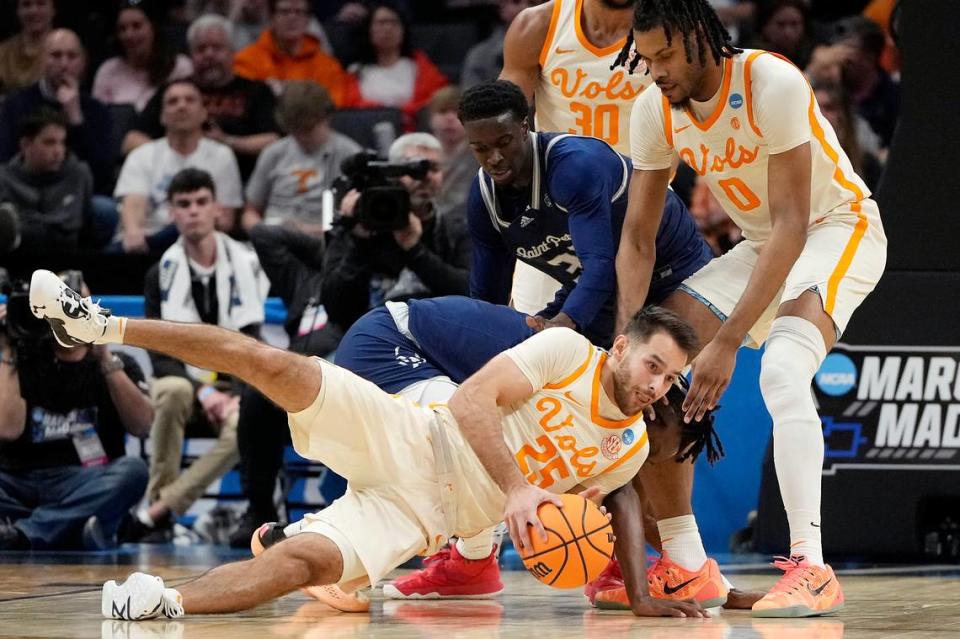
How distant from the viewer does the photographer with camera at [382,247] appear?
692 cm

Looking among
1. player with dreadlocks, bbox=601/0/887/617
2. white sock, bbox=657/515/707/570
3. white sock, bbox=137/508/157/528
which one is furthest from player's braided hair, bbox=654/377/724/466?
white sock, bbox=137/508/157/528

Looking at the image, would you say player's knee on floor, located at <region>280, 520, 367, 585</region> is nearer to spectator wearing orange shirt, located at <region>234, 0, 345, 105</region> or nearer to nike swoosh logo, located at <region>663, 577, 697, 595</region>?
nike swoosh logo, located at <region>663, 577, 697, 595</region>

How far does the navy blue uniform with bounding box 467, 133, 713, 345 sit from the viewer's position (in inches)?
201

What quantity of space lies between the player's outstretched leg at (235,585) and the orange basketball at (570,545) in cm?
58

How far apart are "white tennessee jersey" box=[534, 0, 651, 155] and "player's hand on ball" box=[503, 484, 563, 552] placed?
2227 millimetres

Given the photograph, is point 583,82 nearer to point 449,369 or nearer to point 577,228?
point 577,228

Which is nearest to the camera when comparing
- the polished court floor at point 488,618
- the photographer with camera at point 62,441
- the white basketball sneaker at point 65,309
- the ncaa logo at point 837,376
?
the polished court floor at point 488,618

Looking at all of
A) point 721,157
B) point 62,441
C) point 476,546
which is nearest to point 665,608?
point 476,546

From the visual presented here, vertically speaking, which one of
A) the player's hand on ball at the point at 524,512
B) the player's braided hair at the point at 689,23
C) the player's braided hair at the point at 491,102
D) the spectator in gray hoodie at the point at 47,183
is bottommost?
the player's hand on ball at the point at 524,512

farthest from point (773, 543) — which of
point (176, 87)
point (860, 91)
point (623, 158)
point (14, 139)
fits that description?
point (14, 139)

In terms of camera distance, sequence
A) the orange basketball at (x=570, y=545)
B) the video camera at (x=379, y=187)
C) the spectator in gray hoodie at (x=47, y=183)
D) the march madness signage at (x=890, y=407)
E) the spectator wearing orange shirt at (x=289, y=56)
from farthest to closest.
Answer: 1. the spectator wearing orange shirt at (x=289, y=56)
2. the spectator in gray hoodie at (x=47, y=183)
3. the video camera at (x=379, y=187)
4. the march madness signage at (x=890, y=407)
5. the orange basketball at (x=570, y=545)

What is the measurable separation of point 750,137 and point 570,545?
1492 millimetres

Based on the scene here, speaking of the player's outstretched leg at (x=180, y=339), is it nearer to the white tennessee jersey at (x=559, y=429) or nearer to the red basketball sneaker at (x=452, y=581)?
the white tennessee jersey at (x=559, y=429)

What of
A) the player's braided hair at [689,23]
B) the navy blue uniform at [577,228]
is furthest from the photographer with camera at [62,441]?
the player's braided hair at [689,23]
